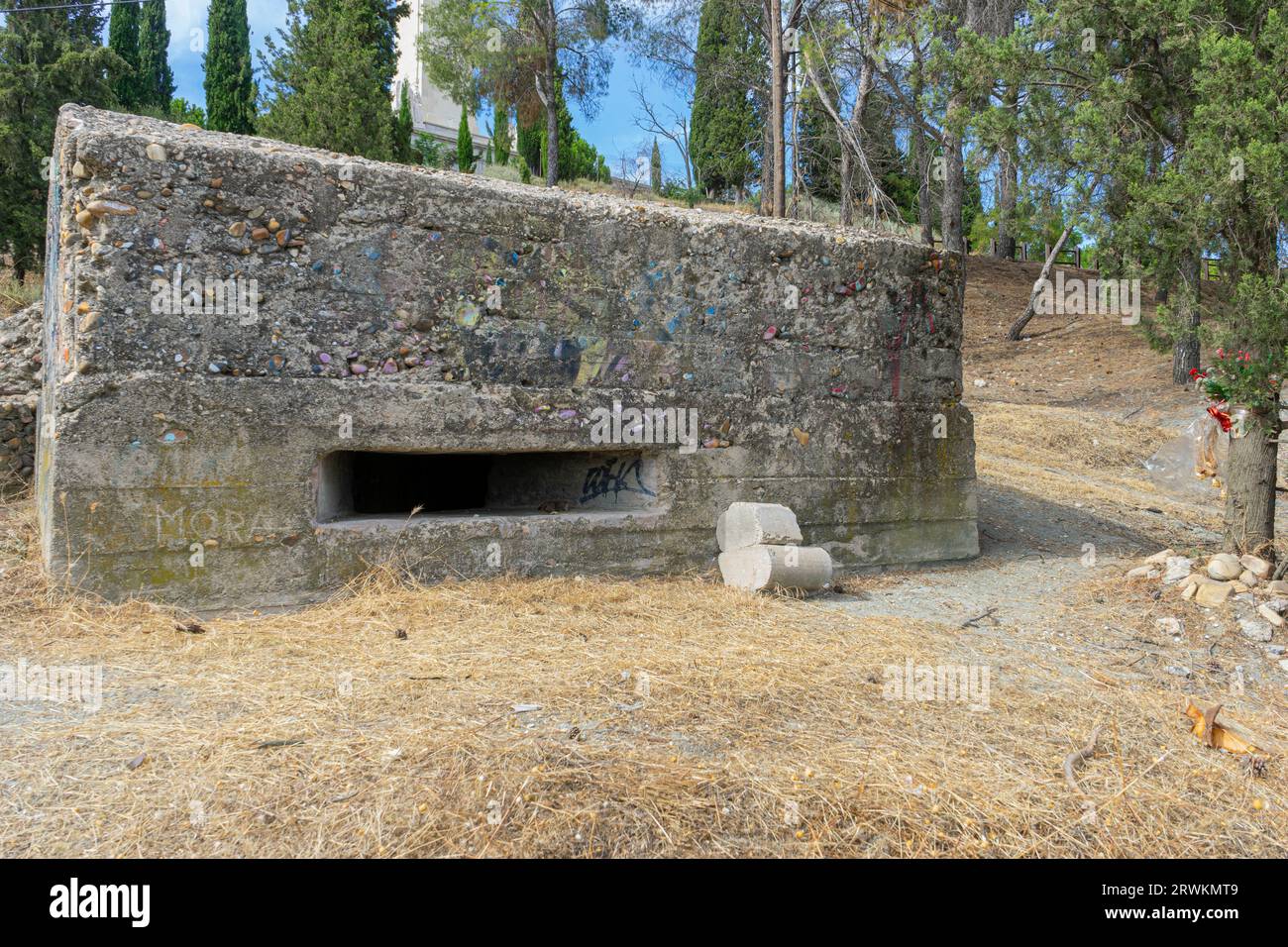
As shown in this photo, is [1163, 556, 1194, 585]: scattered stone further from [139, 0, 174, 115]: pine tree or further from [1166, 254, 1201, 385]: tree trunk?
[139, 0, 174, 115]: pine tree

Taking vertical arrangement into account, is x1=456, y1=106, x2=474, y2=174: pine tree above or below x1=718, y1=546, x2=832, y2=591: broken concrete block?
above

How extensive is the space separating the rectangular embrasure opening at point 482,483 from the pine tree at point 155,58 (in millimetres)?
19537

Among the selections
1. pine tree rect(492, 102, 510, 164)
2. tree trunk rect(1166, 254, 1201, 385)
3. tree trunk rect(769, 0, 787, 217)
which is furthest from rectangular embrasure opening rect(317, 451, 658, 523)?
pine tree rect(492, 102, 510, 164)

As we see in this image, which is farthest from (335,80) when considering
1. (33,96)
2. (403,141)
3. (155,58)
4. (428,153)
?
(155,58)

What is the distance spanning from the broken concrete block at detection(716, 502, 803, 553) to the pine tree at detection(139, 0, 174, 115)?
875 inches

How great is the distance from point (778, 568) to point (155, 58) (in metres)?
25.3

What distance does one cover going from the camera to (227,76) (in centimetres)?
2228

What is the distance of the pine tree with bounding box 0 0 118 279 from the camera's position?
1504 cm

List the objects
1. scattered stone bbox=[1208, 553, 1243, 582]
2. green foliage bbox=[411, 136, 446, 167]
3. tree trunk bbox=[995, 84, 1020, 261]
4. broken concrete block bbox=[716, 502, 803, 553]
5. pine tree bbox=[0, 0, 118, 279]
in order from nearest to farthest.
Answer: broken concrete block bbox=[716, 502, 803, 553], scattered stone bbox=[1208, 553, 1243, 582], tree trunk bbox=[995, 84, 1020, 261], pine tree bbox=[0, 0, 118, 279], green foliage bbox=[411, 136, 446, 167]

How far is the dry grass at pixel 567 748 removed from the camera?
2.60m

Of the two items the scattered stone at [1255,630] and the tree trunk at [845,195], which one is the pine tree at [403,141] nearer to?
the tree trunk at [845,195]

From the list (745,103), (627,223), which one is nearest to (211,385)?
(627,223)

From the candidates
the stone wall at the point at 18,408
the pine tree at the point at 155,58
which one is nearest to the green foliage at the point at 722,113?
the pine tree at the point at 155,58

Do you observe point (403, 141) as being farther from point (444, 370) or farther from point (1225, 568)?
point (1225, 568)
